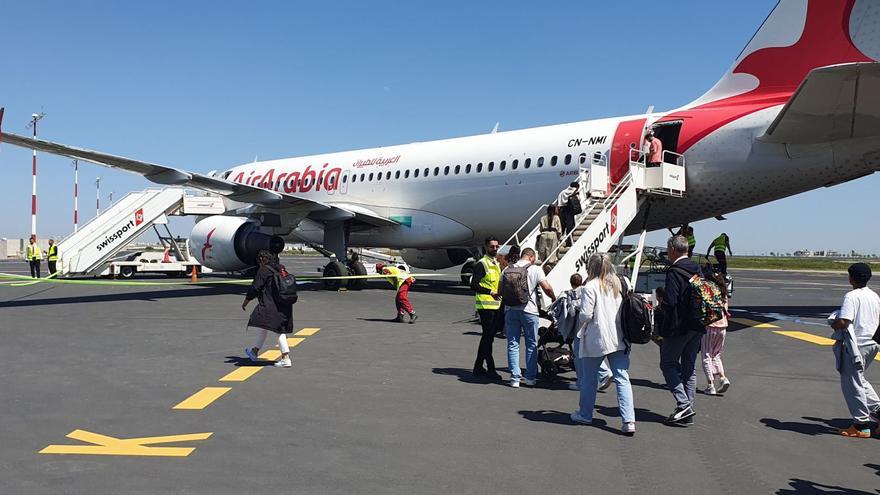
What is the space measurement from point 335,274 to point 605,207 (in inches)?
393

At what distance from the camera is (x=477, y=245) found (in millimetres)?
20938

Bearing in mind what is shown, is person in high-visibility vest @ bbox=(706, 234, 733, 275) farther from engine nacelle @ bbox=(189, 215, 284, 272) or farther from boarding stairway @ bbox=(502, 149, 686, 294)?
engine nacelle @ bbox=(189, 215, 284, 272)

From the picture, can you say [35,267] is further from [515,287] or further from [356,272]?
[515,287]

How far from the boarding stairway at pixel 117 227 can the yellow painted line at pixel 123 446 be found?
18.6 m

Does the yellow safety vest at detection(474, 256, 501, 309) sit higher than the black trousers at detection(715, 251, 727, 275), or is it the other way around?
the black trousers at detection(715, 251, 727, 275)

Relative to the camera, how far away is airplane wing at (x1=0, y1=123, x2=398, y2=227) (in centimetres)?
1634

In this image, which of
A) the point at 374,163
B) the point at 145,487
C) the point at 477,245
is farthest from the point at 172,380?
the point at 374,163

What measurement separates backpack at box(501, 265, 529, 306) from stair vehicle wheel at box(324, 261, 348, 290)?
1322 centimetres

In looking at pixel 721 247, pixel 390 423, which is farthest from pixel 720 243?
pixel 390 423

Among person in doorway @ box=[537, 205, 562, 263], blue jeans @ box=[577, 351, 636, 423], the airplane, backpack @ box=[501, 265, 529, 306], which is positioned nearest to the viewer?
blue jeans @ box=[577, 351, 636, 423]

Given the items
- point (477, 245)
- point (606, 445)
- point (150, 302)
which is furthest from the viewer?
point (477, 245)

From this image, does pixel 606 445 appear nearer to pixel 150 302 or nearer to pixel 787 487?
pixel 787 487

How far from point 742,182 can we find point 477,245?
856cm

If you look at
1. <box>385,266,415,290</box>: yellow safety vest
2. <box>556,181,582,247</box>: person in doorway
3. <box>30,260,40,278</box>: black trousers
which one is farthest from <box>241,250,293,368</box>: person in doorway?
<box>30,260,40,278</box>: black trousers
